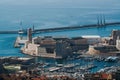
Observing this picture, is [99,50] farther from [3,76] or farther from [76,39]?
[3,76]

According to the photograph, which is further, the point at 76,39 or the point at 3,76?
the point at 76,39

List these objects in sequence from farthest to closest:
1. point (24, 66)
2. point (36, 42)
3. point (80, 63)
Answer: point (36, 42), point (80, 63), point (24, 66)

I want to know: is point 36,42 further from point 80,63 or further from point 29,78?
point 29,78

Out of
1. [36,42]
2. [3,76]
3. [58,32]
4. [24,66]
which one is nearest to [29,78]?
[3,76]

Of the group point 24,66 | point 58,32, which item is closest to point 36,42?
point 24,66

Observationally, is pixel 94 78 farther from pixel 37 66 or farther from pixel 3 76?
pixel 37 66

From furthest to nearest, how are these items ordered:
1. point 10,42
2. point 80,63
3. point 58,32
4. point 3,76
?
point 58,32
point 10,42
point 80,63
point 3,76

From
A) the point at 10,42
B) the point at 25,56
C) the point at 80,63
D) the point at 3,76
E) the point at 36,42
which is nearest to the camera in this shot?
the point at 3,76

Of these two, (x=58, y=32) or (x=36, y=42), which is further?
(x=58, y=32)

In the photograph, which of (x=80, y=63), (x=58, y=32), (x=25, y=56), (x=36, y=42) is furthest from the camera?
(x=58, y=32)
